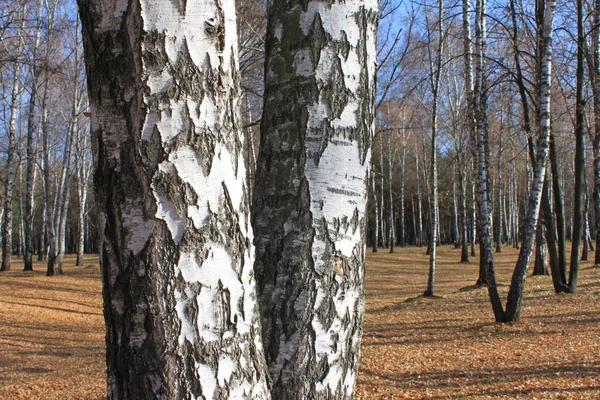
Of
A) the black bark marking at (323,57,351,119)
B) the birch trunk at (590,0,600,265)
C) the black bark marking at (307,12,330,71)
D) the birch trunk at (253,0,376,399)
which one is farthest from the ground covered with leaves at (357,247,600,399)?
the black bark marking at (307,12,330,71)

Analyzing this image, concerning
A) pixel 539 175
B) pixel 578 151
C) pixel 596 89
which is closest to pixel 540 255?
pixel 578 151

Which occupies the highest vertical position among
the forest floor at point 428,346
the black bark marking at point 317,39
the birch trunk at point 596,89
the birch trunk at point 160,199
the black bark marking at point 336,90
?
the birch trunk at point 596,89

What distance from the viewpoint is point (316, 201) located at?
5.23ft

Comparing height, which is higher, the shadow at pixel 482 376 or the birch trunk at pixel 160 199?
the birch trunk at pixel 160 199

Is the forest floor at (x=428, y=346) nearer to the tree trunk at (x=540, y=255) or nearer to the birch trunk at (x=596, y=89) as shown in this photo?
the tree trunk at (x=540, y=255)

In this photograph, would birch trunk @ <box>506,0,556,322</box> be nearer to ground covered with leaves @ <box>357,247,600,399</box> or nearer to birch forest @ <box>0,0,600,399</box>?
ground covered with leaves @ <box>357,247,600,399</box>

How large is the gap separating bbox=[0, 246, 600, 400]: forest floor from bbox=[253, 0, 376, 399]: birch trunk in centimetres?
387

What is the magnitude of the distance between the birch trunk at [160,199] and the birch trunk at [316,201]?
40 centimetres

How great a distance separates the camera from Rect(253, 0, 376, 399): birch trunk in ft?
5.16

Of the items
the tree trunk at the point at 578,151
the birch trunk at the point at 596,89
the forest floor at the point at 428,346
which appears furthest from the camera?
the birch trunk at the point at 596,89

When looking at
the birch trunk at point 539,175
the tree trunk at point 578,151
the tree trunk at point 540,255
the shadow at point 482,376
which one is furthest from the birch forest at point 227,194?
the tree trunk at point 540,255

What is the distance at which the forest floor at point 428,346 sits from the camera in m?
5.29

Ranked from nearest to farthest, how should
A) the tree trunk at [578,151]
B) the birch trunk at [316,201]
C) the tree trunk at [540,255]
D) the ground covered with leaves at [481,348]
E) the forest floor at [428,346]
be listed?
the birch trunk at [316,201], the ground covered with leaves at [481,348], the forest floor at [428,346], the tree trunk at [578,151], the tree trunk at [540,255]

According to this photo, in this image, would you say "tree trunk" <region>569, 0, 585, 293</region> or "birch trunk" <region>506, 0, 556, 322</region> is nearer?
"birch trunk" <region>506, 0, 556, 322</region>
